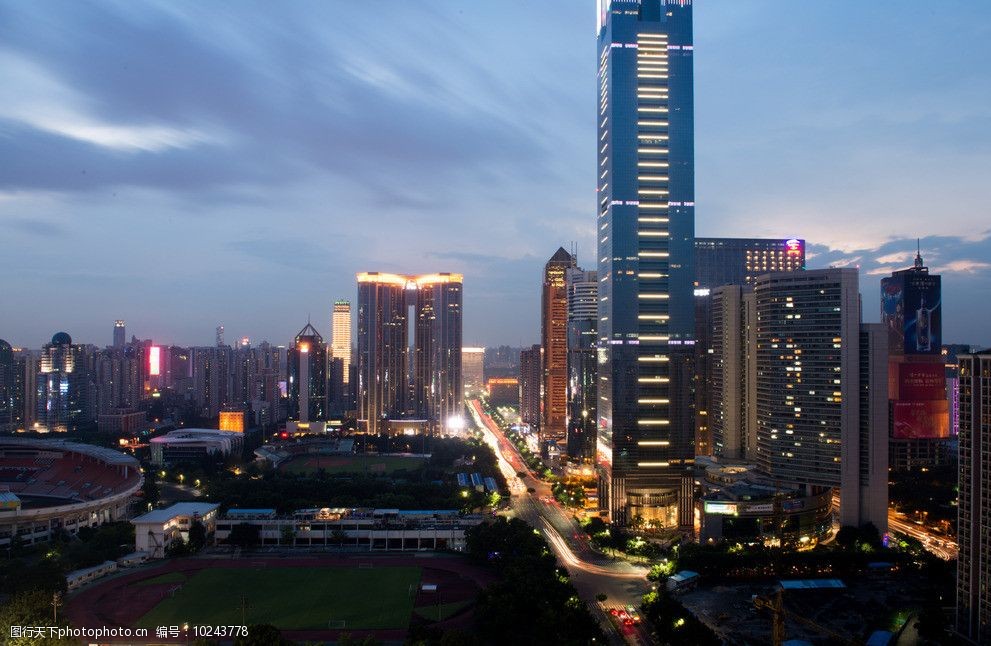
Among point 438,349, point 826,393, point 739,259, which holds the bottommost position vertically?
point 826,393

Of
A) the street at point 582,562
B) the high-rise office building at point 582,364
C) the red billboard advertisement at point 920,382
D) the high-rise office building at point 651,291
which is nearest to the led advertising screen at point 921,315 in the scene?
the red billboard advertisement at point 920,382

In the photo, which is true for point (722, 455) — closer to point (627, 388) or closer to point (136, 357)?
point (627, 388)

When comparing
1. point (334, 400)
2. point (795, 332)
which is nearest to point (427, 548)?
point (795, 332)

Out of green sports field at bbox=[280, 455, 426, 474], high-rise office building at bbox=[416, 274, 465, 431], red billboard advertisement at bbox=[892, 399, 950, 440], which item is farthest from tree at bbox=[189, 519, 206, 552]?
Answer: high-rise office building at bbox=[416, 274, 465, 431]

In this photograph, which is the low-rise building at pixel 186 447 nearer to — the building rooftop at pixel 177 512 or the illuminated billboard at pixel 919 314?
the building rooftop at pixel 177 512

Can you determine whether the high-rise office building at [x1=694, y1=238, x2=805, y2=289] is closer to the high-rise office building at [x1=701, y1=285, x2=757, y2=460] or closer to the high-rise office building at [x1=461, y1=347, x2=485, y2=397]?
the high-rise office building at [x1=701, y1=285, x2=757, y2=460]

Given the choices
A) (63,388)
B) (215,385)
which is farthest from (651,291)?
(215,385)

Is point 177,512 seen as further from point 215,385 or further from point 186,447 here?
point 215,385
